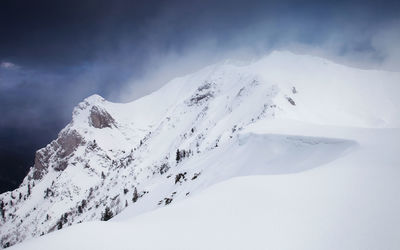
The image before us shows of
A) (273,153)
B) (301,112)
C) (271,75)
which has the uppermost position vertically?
(271,75)

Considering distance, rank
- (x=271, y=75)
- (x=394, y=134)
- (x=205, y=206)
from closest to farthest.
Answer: (x=205, y=206) → (x=394, y=134) → (x=271, y=75)

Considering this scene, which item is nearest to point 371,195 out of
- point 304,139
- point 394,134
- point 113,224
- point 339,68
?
point 113,224

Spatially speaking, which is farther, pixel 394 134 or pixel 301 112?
pixel 301 112

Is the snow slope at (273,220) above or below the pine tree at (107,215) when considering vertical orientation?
below

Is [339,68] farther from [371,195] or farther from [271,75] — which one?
[371,195]

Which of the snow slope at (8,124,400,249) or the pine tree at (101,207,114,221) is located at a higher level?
the pine tree at (101,207,114,221)

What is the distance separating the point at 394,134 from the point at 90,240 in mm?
20364

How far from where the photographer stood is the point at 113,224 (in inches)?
270

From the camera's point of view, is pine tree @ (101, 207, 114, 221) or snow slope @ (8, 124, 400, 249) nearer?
snow slope @ (8, 124, 400, 249)

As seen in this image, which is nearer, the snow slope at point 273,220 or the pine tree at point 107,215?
the snow slope at point 273,220

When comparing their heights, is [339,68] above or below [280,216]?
above

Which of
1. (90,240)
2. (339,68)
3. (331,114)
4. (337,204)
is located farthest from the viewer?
(339,68)

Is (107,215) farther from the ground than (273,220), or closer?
farther from the ground

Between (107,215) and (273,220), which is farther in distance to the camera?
(107,215)
